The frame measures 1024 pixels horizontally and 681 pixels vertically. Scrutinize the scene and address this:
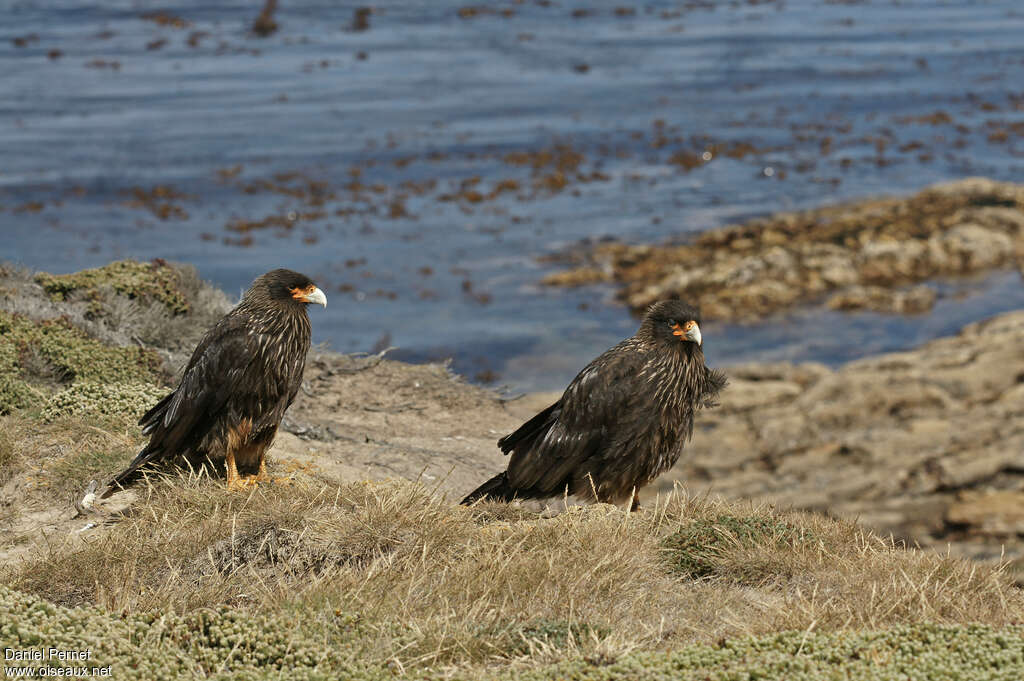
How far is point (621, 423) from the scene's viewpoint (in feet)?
24.6

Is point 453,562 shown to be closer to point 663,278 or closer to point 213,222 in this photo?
point 663,278

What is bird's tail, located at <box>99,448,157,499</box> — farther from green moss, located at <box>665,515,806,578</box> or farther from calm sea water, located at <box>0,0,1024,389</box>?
calm sea water, located at <box>0,0,1024,389</box>

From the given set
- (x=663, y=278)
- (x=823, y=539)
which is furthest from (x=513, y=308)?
(x=823, y=539)

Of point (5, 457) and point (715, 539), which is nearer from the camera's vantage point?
point (715, 539)

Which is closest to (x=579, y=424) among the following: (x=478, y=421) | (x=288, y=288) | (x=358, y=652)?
(x=288, y=288)

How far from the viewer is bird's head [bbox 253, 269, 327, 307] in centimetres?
749

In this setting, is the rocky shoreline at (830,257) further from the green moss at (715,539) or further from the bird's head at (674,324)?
the green moss at (715,539)

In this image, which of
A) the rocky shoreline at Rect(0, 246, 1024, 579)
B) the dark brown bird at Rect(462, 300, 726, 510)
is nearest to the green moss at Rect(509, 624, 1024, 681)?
the rocky shoreline at Rect(0, 246, 1024, 579)

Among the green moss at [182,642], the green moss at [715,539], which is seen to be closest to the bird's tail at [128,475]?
the green moss at [182,642]

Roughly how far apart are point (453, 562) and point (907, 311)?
620 inches

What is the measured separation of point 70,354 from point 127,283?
1.79 m

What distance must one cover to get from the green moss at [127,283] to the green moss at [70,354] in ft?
3.34

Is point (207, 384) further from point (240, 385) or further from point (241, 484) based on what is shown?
point (241, 484)

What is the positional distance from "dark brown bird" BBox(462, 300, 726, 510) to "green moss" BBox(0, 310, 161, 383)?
3804 millimetres
